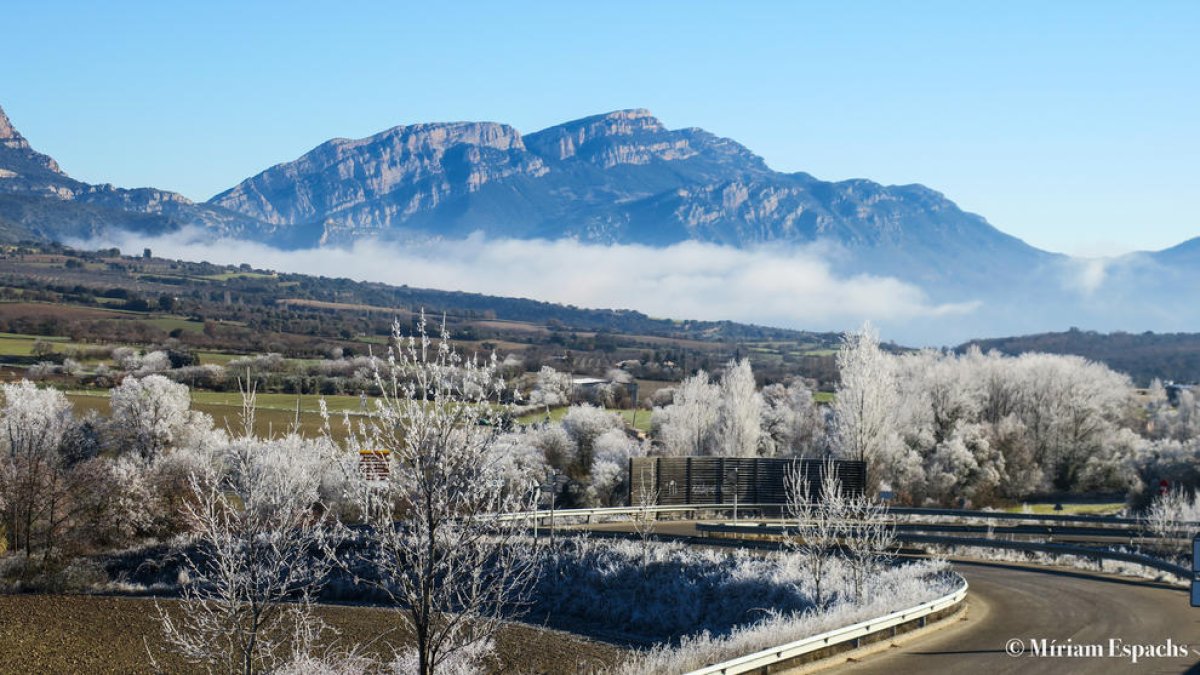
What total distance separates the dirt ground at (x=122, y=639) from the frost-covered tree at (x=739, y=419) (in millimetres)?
44666

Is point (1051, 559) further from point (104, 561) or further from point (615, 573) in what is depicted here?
point (104, 561)

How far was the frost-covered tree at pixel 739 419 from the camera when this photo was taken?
3310 inches

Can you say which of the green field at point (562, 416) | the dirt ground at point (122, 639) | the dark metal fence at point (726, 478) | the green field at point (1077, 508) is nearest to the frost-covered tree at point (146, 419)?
the dirt ground at point (122, 639)

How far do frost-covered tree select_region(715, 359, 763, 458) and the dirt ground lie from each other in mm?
44666

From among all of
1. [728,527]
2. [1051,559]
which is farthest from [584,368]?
[1051,559]

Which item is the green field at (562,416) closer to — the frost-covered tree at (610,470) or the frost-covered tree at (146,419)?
the frost-covered tree at (610,470)

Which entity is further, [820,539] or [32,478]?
[32,478]

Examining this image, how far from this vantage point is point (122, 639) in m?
36.1

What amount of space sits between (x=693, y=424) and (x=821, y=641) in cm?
6686

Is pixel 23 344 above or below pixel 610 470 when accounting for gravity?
above

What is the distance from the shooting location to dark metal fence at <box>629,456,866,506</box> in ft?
204

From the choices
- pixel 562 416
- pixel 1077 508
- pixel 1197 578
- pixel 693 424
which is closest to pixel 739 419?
pixel 693 424

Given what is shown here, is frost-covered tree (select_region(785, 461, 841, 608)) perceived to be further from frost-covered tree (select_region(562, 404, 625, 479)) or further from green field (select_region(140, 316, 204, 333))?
green field (select_region(140, 316, 204, 333))

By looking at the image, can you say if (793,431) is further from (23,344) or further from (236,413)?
(23,344)
